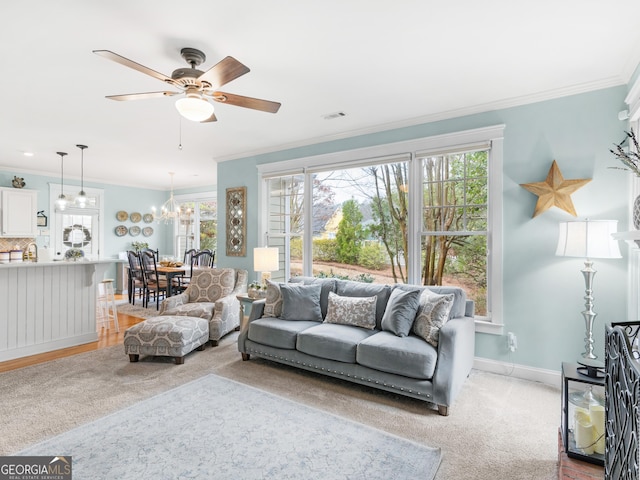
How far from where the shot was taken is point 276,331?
3438mm

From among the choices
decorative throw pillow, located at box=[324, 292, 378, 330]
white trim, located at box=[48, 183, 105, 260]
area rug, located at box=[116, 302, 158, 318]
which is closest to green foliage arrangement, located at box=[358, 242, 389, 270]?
decorative throw pillow, located at box=[324, 292, 378, 330]

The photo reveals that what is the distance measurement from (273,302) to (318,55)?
2482 millimetres

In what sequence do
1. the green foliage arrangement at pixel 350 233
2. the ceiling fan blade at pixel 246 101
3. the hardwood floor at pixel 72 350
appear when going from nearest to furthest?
the ceiling fan blade at pixel 246 101, the hardwood floor at pixel 72 350, the green foliage arrangement at pixel 350 233

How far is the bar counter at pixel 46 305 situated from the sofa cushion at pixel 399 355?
11.6 ft

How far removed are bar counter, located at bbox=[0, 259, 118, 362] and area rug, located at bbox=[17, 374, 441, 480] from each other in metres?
2.21

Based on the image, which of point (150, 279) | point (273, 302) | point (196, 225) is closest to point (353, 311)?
point (273, 302)

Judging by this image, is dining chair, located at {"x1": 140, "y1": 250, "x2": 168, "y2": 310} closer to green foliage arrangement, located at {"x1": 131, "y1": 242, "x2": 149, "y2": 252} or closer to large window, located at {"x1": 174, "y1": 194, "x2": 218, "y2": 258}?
large window, located at {"x1": 174, "y1": 194, "x2": 218, "y2": 258}

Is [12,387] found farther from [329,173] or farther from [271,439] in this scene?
[329,173]

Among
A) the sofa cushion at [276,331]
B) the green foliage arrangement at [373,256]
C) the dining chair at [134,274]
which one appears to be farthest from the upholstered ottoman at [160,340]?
the dining chair at [134,274]

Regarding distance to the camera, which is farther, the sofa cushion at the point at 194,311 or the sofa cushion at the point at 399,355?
the sofa cushion at the point at 194,311

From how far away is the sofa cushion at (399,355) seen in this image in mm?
2646

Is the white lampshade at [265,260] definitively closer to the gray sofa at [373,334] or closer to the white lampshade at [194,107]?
the gray sofa at [373,334]

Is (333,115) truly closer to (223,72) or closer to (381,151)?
(381,151)

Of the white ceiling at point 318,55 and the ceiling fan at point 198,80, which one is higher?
the white ceiling at point 318,55
